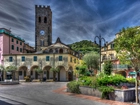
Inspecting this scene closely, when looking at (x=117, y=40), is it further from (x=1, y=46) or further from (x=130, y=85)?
(x=1, y=46)

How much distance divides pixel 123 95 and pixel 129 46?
3.99 metres

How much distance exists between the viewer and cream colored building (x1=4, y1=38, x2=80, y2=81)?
42.3 metres

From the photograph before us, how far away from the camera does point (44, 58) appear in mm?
43031

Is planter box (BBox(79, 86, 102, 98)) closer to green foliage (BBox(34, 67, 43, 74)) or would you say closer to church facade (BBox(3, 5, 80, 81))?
church facade (BBox(3, 5, 80, 81))

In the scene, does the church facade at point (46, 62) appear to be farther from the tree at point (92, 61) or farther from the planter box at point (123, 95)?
the planter box at point (123, 95)

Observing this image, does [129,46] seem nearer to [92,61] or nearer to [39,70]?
[39,70]

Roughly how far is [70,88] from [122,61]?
23.6ft

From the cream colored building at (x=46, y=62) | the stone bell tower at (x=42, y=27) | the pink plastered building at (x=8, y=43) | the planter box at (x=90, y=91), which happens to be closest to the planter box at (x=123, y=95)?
the planter box at (x=90, y=91)

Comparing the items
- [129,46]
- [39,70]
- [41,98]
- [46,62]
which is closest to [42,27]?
[46,62]

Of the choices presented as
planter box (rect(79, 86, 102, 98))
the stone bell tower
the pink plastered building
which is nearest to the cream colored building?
the pink plastered building

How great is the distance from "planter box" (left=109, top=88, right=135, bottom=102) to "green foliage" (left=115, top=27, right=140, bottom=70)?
2.30 meters

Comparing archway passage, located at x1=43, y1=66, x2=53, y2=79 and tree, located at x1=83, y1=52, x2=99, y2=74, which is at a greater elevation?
tree, located at x1=83, y1=52, x2=99, y2=74

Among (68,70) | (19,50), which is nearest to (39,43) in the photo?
(19,50)

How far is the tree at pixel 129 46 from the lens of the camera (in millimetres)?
11930
